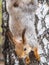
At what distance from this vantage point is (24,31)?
6.14 feet

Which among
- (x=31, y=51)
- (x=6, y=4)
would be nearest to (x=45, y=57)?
(x=31, y=51)

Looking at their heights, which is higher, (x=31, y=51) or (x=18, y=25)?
(x=18, y=25)

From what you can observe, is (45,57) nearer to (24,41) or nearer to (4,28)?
(24,41)

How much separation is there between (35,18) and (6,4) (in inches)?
6.6

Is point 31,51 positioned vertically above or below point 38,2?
below

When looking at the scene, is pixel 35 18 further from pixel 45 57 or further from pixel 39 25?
pixel 45 57

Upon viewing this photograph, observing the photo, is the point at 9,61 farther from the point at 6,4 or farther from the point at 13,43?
the point at 6,4

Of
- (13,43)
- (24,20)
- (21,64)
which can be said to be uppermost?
(24,20)

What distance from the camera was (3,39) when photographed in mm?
1914

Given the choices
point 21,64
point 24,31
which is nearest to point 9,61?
point 21,64

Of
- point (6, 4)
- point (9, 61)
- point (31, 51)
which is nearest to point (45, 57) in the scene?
point (31, 51)

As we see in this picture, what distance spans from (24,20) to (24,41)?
0.36 ft

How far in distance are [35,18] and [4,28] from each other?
0.17 m

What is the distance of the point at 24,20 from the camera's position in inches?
73.1
